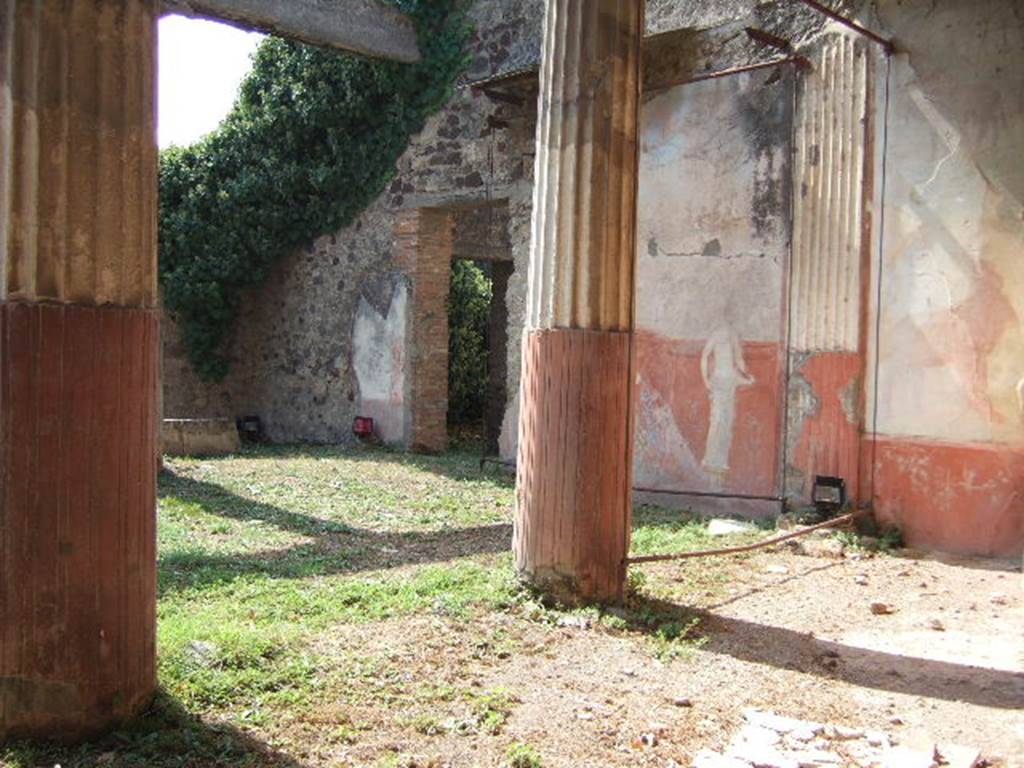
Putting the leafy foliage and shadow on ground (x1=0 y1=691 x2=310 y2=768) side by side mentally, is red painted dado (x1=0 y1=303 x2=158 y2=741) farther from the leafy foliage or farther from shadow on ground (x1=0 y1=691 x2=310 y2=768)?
the leafy foliage

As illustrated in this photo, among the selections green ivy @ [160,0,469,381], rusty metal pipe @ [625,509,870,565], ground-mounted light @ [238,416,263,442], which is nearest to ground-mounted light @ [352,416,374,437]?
ground-mounted light @ [238,416,263,442]

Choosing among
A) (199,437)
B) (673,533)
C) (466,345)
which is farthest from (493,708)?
(466,345)

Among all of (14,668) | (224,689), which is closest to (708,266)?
(224,689)

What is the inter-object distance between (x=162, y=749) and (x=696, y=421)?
21.0 ft

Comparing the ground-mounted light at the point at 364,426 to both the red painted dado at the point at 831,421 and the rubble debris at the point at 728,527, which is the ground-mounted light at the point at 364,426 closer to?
the rubble debris at the point at 728,527

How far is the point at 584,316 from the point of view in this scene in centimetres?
513

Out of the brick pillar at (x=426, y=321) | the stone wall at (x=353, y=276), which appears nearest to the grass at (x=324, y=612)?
the brick pillar at (x=426, y=321)

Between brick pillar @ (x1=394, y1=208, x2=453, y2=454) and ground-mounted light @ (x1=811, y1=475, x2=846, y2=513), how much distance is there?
574cm

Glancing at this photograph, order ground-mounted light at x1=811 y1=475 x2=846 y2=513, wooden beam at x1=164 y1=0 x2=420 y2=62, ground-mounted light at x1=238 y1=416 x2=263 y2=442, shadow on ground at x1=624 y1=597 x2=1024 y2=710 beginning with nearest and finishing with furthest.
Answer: shadow on ground at x1=624 y1=597 x2=1024 y2=710, ground-mounted light at x1=811 y1=475 x2=846 y2=513, wooden beam at x1=164 y1=0 x2=420 y2=62, ground-mounted light at x1=238 y1=416 x2=263 y2=442

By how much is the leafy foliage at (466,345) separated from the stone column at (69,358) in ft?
39.0

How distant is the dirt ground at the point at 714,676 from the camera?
11.4ft

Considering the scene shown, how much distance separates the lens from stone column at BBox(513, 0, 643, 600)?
5109 mm

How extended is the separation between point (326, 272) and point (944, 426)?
8650 millimetres

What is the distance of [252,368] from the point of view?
14625 millimetres
